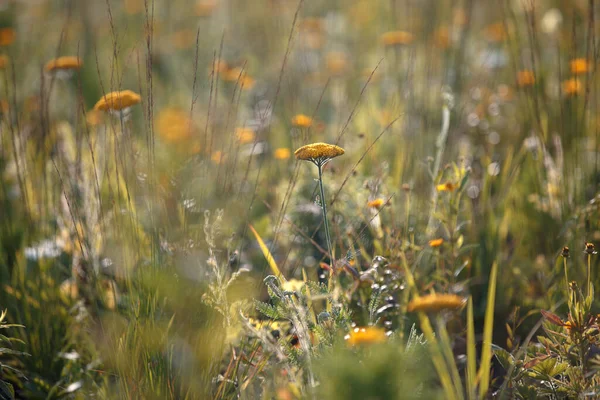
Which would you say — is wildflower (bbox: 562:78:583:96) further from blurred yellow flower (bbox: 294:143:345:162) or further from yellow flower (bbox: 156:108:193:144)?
yellow flower (bbox: 156:108:193:144)

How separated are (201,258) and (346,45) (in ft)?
7.84

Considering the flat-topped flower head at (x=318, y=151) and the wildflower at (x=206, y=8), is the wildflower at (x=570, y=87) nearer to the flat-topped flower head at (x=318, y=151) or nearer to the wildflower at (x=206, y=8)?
the flat-topped flower head at (x=318, y=151)

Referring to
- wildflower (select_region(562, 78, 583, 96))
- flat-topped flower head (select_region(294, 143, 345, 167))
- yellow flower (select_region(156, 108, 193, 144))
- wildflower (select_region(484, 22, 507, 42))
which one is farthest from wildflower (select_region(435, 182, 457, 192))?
wildflower (select_region(484, 22, 507, 42))

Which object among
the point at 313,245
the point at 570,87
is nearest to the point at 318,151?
the point at 313,245

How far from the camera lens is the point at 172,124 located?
2811 millimetres

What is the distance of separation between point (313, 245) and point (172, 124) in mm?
1296

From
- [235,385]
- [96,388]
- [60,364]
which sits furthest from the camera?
[60,364]

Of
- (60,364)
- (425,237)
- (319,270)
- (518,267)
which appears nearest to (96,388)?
(60,364)

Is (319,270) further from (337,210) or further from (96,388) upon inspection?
(96,388)

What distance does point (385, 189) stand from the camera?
5.85 ft

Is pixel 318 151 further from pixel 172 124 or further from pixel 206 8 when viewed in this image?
pixel 206 8

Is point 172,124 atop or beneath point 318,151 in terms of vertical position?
beneath

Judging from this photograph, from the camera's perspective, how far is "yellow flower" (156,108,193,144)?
2.52 m

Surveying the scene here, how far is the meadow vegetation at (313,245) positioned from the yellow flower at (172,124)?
2cm
